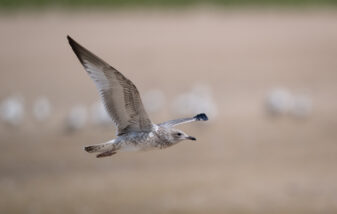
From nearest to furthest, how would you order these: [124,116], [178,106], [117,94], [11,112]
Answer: [117,94]
[124,116]
[11,112]
[178,106]

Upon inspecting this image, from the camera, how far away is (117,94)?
5324 millimetres

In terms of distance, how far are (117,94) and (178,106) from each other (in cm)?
621

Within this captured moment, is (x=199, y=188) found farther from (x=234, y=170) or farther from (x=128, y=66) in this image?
(x=128, y=66)

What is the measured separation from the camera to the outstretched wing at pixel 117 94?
513cm

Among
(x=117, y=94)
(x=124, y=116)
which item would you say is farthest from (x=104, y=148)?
(x=117, y=94)

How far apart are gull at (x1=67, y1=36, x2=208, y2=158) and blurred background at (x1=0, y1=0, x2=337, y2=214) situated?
3.21m

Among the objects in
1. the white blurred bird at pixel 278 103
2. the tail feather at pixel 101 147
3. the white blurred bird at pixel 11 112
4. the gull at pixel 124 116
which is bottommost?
the tail feather at pixel 101 147

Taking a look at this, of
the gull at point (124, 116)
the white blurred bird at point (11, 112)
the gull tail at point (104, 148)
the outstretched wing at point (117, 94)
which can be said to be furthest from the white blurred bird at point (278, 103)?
the gull tail at point (104, 148)

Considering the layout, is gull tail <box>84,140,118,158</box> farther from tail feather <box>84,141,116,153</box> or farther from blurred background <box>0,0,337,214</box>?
blurred background <box>0,0,337,214</box>

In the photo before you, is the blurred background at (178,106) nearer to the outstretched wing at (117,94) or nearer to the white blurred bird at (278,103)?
the white blurred bird at (278,103)

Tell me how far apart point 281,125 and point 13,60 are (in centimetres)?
593

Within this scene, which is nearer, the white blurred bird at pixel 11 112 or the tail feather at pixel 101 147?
the tail feather at pixel 101 147

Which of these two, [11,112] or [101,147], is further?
[11,112]

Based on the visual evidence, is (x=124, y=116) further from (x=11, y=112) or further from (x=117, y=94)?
(x=11, y=112)
